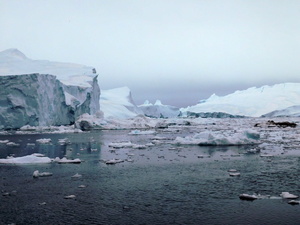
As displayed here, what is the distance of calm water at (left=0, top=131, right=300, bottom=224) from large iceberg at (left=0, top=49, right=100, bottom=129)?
17635mm

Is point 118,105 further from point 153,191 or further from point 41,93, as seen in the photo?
point 153,191

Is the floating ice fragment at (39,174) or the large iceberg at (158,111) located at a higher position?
the large iceberg at (158,111)

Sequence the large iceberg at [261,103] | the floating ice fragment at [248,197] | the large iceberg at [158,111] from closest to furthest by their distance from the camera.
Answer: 1. the floating ice fragment at [248,197]
2. the large iceberg at [261,103]
3. the large iceberg at [158,111]

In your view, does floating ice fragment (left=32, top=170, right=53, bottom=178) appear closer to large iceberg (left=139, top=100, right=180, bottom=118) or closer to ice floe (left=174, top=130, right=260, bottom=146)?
ice floe (left=174, top=130, right=260, bottom=146)

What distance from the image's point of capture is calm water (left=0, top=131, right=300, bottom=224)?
543 centimetres

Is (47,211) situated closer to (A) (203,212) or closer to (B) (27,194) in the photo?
(B) (27,194)

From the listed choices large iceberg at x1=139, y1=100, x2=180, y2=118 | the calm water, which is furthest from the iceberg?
the calm water

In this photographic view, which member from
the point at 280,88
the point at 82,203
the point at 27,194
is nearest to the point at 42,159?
the point at 27,194

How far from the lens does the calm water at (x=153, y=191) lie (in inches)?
214

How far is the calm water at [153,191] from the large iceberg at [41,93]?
1764cm

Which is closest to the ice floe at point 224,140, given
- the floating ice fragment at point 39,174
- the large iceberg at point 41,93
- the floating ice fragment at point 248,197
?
the floating ice fragment at point 39,174

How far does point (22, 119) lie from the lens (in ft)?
88.5

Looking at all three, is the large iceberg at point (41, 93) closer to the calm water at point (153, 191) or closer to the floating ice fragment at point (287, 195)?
the calm water at point (153, 191)

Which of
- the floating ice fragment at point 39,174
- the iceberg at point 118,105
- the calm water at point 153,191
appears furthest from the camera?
the iceberg at point 118,105
